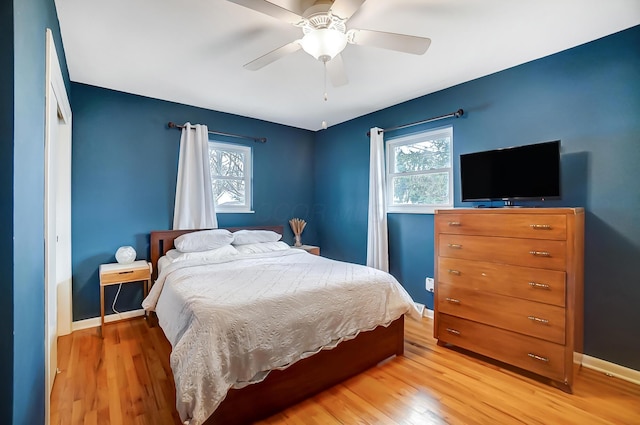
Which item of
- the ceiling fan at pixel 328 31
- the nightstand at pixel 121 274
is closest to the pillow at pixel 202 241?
the nightstand at pixel 121 274

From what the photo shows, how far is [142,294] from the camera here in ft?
11.1

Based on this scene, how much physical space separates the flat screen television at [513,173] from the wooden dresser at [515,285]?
30 centimetres

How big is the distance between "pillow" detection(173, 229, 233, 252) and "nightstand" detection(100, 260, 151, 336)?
1.26 ft

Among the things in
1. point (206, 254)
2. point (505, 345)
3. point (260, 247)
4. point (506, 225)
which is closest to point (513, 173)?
point (506, 225)

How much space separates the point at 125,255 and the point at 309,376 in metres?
2.37

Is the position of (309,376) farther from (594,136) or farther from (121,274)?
(594,136)

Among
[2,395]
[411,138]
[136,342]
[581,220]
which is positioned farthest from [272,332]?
[411,138]

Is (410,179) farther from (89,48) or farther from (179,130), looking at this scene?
(89,48)

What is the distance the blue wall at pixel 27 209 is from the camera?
0.98 meters

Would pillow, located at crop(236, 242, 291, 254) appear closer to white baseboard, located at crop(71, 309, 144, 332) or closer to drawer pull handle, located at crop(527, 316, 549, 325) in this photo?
white baseboard, located at crop(71, 309, 144, 332)

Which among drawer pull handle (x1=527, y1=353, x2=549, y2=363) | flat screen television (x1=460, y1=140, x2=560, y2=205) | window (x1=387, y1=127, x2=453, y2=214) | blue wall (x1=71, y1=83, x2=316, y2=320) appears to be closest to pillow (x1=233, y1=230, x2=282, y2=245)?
blue wall (x1=71, y1=83, x2=316, y2=320)

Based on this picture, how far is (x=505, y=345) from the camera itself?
2.29 m

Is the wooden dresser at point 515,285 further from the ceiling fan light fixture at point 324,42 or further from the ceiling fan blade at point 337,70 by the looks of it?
the ceiling fan light fixture at point 324,42

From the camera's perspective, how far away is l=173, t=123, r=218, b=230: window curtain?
356 centimetres
